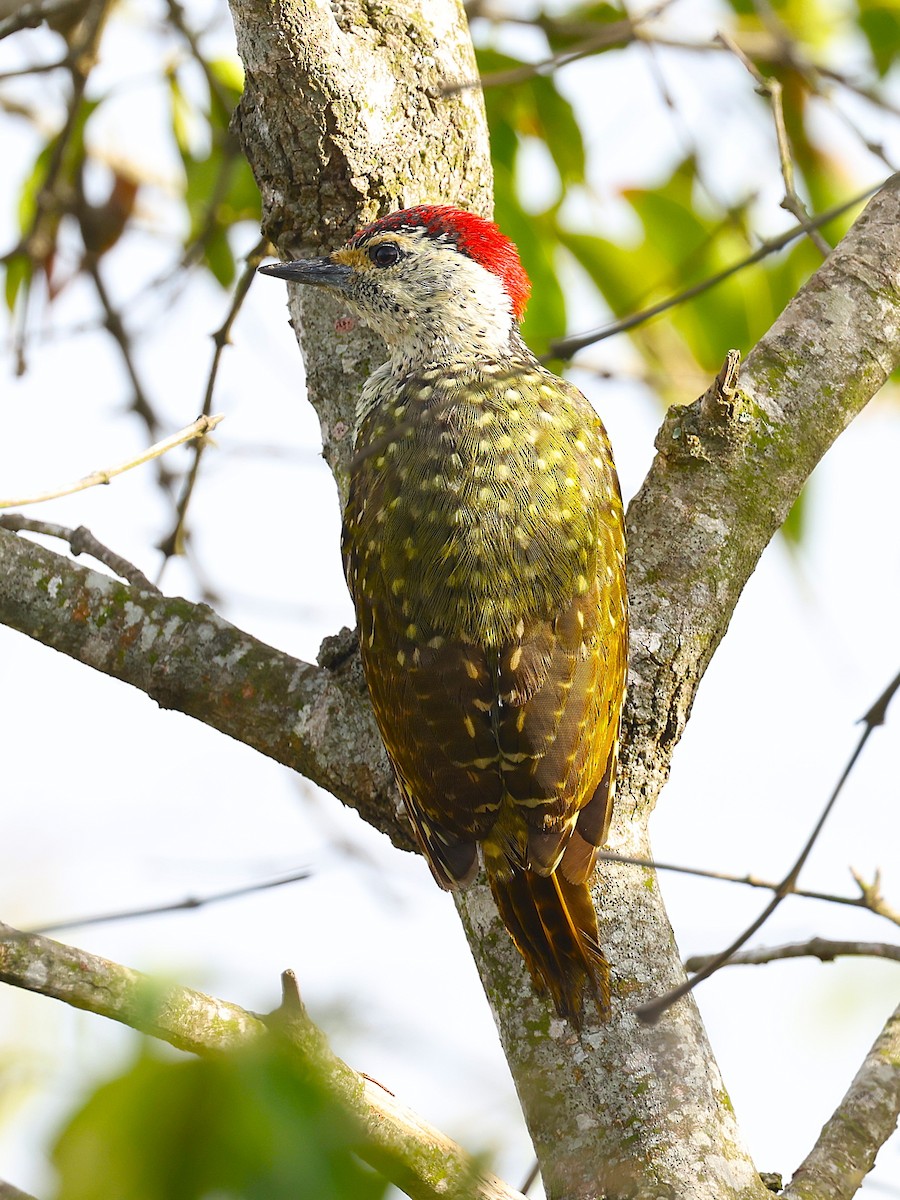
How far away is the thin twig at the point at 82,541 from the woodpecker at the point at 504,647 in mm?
446

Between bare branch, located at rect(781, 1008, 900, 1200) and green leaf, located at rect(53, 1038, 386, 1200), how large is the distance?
4.33 feet

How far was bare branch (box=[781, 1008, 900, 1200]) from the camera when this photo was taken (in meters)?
2.21

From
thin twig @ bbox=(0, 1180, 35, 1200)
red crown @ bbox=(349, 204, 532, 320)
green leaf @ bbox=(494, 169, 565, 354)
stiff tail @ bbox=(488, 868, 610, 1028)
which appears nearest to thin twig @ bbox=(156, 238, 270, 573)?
red crown @ bbox=(349, 204, 532, 320)

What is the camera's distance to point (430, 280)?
11.0 ft

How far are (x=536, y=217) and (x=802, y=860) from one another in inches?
110

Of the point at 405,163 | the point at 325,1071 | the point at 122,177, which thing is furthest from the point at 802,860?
the point at 122,177

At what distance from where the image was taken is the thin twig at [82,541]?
2822 mm

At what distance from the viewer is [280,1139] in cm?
105

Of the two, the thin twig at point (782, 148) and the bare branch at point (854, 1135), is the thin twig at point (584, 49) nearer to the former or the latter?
the thin twig at point (782, 148)

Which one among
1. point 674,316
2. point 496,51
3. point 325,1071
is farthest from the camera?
point 674,316

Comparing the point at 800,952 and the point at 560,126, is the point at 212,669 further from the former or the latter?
the point at 560,126

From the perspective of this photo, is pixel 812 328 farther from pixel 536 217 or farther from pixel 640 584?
pixel 536 217

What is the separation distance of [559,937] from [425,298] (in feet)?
5.57

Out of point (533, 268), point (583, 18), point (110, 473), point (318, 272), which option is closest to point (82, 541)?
point (110, 473)
